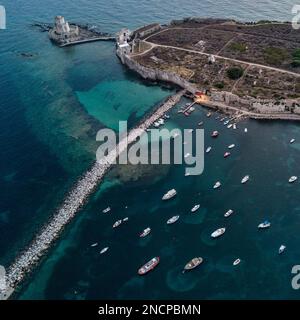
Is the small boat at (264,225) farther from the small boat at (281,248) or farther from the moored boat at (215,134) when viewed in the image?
the moored boat at (215,134)

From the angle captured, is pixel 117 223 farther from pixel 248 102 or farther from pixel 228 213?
pixel 248 102

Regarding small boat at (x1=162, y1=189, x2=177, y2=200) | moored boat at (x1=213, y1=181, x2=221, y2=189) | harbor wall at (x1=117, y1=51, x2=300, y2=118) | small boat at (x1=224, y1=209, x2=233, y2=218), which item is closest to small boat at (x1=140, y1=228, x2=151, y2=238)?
small boat at (x1=162, y1=189, x2=177, y2=200)

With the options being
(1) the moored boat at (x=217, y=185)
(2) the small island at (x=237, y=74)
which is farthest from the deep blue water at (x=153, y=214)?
(2) the small island at (x=237, y=74)

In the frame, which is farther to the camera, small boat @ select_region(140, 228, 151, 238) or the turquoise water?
the turquoise water

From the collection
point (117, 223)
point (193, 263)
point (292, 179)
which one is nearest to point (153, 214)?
point (117, 223)

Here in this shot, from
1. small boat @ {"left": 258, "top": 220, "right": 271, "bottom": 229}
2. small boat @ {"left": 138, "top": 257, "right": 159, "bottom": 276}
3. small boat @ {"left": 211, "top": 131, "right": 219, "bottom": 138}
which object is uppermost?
small boat @ {"left": 211, "top": 131, "right": 219, "bottom": 138}

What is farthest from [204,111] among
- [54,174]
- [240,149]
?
[54,174]

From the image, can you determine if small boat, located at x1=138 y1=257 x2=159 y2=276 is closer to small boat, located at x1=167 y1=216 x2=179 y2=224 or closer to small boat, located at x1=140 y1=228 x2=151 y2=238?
small boat, located at x1=140 y1=228 x2=151 y2=238

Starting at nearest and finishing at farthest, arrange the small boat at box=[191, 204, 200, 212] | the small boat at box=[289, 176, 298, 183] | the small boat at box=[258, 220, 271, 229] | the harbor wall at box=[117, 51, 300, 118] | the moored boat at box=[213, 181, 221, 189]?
the small boat at box=[258, 220, 271, 229] → the small boat at box=[191, 204, 200, 212] → the moored boat at box=[213, 181, 221, 189] → the small boat at box=[289, 176, 298, 183] → the harbor wall at box=[117, 51, 300, 118]
